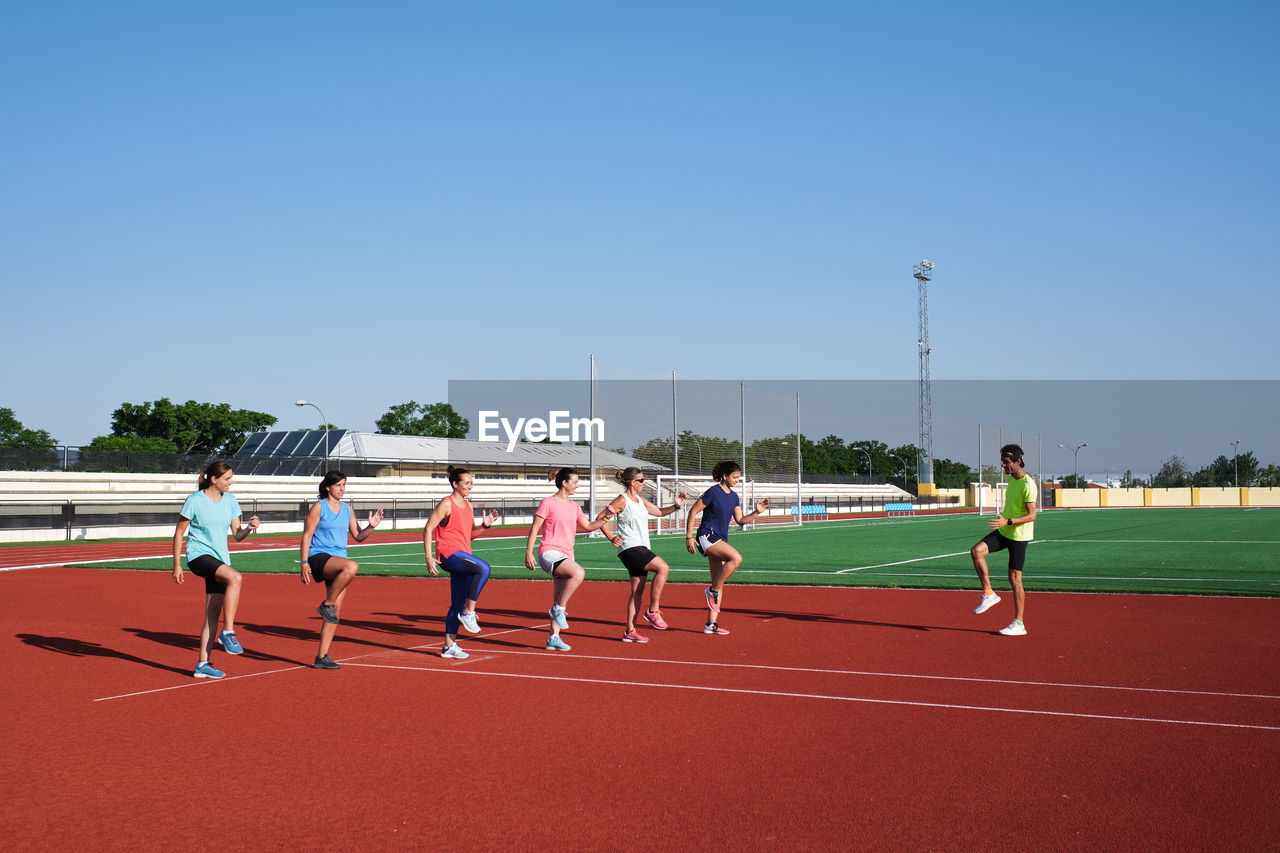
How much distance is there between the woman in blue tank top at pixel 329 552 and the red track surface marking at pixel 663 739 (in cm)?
51

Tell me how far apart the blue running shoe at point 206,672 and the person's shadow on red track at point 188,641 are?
0.88 m

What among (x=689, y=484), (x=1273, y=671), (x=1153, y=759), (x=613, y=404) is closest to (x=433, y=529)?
(x=1153, y=759)

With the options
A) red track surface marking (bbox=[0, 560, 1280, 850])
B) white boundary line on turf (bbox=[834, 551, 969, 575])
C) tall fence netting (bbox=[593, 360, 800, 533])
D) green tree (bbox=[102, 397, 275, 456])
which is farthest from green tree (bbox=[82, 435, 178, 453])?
red track surface marking (bbox=[0, 560, 1280, 850])

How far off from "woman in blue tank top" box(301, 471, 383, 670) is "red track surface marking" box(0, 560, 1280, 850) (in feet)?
1.69

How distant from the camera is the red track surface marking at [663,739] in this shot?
16.2 feet

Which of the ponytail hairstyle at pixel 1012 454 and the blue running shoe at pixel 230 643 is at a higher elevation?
the ponytail hairstyle at pixel 1012 454

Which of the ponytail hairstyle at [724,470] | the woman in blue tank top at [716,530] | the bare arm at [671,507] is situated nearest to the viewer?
the bare arm at [671,507]

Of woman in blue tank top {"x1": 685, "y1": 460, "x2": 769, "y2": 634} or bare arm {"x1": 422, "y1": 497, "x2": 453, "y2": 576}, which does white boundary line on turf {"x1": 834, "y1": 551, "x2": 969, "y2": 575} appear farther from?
bare arm {"x1": 422, "y1": 497, "x2": 453, "y2": 576}

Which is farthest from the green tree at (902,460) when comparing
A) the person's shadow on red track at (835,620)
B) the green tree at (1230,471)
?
the person's shadow on red track at (835,620)

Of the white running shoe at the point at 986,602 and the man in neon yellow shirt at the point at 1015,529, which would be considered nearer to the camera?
the man in neon yellow shirt at the point at 1015,529

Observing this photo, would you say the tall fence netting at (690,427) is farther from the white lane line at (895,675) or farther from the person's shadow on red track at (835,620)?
the white lane line at (895,675)

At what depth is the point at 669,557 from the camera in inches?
1001

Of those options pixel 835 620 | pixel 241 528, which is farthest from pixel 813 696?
pixel 241 528

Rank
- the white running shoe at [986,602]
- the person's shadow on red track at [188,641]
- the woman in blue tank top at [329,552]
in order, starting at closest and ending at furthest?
the woman in blue tank top at [329,552]
the person's shadow on red track at [188,641]
the white running shoe at [986,602]
